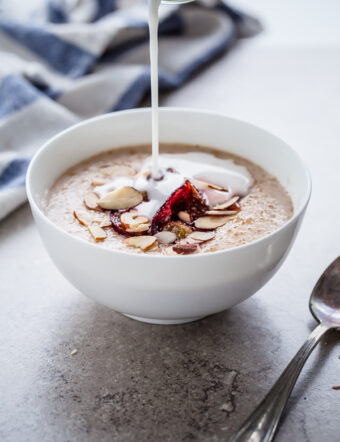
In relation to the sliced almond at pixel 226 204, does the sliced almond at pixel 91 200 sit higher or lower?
lower

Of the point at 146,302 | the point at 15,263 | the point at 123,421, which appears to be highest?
the point at 146,302

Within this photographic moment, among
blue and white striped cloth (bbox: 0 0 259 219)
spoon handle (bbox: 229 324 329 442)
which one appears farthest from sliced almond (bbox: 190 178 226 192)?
blue and white striped cloth (bbox: 0 0 259 219)

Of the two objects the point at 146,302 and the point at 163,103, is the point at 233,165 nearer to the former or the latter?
the point at 146,302

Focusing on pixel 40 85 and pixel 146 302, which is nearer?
pixel 146 302

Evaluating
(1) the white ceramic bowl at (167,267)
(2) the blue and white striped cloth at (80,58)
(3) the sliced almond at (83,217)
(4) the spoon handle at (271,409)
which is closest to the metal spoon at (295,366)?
(4) the spoon handle at (271,409)

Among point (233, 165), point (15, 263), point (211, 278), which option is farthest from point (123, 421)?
point (233, 165)

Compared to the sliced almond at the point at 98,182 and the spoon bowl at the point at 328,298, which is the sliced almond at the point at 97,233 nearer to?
the sliced almond at the point at 98,182

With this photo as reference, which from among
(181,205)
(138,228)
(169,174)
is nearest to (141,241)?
(138,228)

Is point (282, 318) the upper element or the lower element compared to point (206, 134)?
lower
